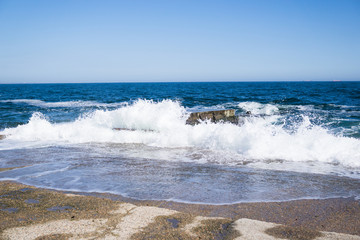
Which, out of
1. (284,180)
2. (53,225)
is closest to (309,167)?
(284,180)

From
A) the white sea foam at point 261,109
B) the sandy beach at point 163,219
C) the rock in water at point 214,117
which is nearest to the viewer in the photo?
the sandy beach at point 163,219

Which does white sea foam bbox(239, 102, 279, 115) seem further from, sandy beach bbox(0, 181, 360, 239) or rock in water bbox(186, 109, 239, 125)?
sandy beach bbox(0, 181, 360, 239)

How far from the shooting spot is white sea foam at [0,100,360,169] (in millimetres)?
6578

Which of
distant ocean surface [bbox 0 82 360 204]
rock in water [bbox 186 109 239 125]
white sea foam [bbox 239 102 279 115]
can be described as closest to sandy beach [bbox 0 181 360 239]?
distant ocean surface [bbox 0 82 360 204]

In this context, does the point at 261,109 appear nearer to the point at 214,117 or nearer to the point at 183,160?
the point at 214,117

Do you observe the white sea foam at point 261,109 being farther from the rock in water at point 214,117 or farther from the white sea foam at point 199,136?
the white sea foam at point 199,136

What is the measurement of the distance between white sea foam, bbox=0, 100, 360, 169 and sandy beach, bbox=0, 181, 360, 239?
263 centimetres

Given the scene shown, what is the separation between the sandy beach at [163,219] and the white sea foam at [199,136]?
263 centimetres

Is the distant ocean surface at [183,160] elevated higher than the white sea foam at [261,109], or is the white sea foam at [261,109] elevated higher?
the white sea foam at [261,109]

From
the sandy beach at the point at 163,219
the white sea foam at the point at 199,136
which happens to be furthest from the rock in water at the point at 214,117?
the sandy beach at the point at 163,219

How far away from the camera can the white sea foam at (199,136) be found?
21.6 feet

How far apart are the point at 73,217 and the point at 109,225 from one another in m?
0.50

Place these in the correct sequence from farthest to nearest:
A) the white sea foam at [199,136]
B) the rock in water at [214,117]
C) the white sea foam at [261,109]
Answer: the white sea foam at [261,109]
the rock in water at [214,117]
the white sea foam at [199,136]

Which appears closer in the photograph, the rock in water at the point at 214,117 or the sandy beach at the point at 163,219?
the sandy beach at the point at 163,219
